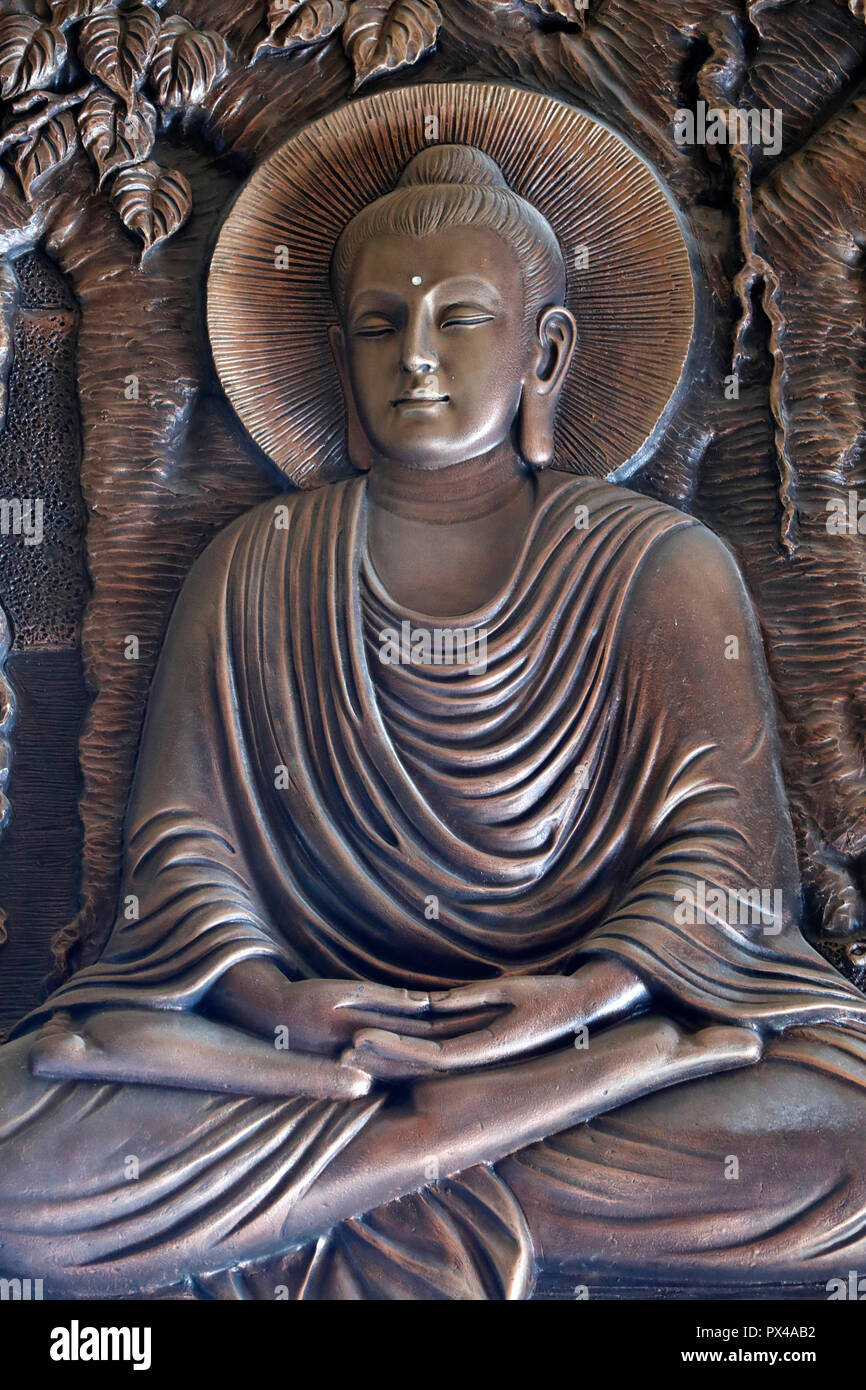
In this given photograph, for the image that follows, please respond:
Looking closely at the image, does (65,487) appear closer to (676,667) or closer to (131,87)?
(131,87)

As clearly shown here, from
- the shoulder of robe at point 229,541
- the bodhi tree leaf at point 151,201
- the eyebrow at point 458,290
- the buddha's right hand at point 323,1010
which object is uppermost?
the bodhi tree leaf at point 151,201

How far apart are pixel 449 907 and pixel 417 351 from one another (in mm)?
1226

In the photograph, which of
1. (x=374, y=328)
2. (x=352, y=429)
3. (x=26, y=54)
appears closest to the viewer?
(x=374, y=328)

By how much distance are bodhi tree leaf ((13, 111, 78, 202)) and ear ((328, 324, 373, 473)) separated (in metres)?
0.83

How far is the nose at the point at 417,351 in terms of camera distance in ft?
12.6

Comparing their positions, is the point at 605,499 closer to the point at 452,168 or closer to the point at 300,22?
the point at 452,168

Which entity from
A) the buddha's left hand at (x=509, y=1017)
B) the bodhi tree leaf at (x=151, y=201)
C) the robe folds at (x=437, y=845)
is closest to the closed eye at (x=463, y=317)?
the robe folds at (x=437, y=845)

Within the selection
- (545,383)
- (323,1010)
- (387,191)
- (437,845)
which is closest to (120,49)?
(387,191)

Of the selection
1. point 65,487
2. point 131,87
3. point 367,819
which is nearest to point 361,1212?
point 367,819

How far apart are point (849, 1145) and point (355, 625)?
147cm

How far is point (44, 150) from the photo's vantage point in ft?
13.9

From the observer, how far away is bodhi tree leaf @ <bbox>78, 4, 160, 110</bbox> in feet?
13.9

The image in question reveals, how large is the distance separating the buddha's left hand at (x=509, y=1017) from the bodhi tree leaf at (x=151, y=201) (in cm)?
203

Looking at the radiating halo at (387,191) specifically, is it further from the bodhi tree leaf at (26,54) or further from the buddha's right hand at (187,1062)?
the buddha's right hand at (187,1062)
